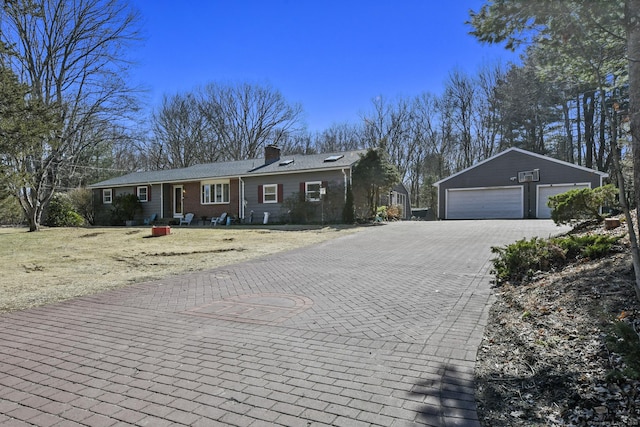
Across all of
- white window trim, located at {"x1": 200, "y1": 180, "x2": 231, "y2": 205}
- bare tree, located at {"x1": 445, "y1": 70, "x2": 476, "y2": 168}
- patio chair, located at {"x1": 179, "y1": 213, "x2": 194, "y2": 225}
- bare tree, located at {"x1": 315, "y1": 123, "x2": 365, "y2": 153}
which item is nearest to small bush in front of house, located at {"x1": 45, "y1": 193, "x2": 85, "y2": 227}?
patio chair, located at {"x1": 179, "y1": 213, "x2": 194, "y2": 225}

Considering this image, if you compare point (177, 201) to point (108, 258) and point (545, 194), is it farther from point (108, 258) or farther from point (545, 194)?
point (545, 194)

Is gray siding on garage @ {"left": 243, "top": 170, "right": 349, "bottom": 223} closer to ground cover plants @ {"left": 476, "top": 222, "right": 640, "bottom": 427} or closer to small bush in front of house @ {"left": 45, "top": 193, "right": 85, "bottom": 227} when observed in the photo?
small bush in front of house @ {"left": 45, "top": 193, "right": 85, "bottom": 227}

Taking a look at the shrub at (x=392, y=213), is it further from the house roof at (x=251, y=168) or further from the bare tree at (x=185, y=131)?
the bare tree at (x=185, y=131)

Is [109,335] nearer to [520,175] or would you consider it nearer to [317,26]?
[317,26]

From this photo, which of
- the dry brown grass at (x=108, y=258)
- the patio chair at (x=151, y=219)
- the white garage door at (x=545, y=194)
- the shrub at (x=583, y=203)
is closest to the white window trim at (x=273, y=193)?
the dry brown grass at (x=108, y=258)

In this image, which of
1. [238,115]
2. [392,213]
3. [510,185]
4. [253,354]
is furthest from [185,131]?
[253,354]

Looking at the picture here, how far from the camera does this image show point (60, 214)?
25828 millimetres

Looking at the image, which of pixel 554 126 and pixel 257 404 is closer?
pixel 257 404

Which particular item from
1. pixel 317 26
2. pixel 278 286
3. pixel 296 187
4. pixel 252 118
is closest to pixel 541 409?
pixel 278 286

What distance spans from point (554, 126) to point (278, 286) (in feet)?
115

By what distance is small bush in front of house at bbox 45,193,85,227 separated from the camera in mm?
25672

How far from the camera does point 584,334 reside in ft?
11.6

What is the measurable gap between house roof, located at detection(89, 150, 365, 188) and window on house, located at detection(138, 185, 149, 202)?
492 millimetres

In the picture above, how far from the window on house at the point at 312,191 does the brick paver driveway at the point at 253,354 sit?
47.4 feet
